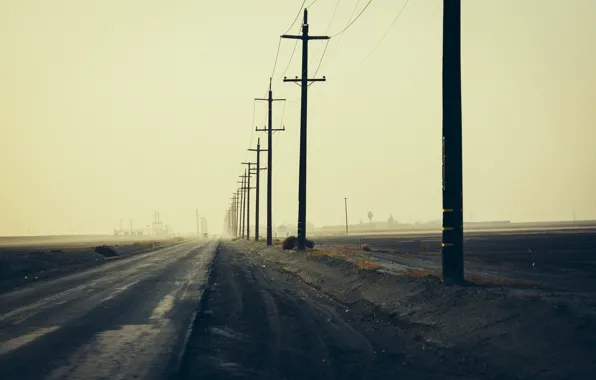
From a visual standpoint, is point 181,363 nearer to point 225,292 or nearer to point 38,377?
point 38,377

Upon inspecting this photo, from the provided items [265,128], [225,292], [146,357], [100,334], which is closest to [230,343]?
[146,357]

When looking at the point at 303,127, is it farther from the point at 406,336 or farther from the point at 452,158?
the point at 406,336

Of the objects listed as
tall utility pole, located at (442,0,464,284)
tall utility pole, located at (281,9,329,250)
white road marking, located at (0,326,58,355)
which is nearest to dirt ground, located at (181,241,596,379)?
tall utility pole, located at (442,0,464,284)

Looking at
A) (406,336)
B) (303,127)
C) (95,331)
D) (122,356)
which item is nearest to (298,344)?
(406,336)

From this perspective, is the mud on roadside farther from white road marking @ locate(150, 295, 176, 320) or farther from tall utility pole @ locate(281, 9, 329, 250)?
tall utility pole @ locate(281, 9, 329, 250)

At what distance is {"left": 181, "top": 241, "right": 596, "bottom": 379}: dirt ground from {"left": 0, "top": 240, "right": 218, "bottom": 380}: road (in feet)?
2.05

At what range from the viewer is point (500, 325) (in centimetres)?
1148

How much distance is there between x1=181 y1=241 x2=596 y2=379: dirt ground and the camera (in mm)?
9422

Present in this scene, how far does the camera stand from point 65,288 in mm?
24328

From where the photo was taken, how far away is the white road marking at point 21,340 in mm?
11256

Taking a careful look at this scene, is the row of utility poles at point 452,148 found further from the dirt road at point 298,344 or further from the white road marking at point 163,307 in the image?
the white road marking at point 163,307

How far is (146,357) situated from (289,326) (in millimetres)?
4129

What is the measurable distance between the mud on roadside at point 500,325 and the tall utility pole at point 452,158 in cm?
72

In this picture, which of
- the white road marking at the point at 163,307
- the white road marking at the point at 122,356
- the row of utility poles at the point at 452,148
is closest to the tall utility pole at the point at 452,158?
the row of utility poles at the point at 452,148
